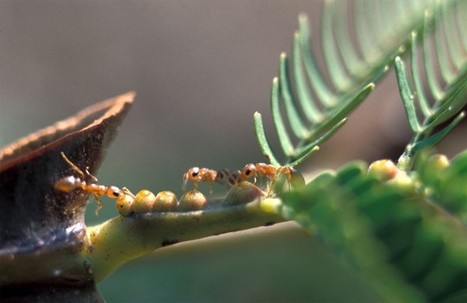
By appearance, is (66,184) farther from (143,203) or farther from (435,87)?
(435,87)

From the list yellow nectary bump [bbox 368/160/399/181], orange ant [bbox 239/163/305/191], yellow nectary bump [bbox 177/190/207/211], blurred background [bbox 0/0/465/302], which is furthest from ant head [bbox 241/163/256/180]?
blurred background [bbox 0/0/465/302]

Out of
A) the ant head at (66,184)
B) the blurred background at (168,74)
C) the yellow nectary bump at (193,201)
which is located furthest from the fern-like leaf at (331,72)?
the blurred background at (168,74)

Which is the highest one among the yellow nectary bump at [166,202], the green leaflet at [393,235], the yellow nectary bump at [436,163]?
the yellow nectary bump at [166,202]

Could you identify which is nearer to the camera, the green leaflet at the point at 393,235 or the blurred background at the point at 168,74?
the green leaflet at the point at 393,235

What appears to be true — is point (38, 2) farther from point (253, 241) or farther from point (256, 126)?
point (256, 126)

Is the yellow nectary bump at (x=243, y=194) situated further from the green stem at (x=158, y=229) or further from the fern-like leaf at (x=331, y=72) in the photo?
the fern-like leaf at (x=331, y=72)

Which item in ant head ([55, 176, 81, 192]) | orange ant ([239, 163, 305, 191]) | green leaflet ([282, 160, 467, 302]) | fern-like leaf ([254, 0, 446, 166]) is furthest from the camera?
fern-like leaf ([254, 0, 446, 166])

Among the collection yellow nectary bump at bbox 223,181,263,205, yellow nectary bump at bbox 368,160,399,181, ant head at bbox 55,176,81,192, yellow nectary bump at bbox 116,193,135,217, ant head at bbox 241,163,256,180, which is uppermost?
ant head at bbox 55,176,81,192

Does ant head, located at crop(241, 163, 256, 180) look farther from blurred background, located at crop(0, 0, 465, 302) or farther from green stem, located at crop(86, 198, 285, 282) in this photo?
blurred background, located at crop(0, 0, 465, 302)
